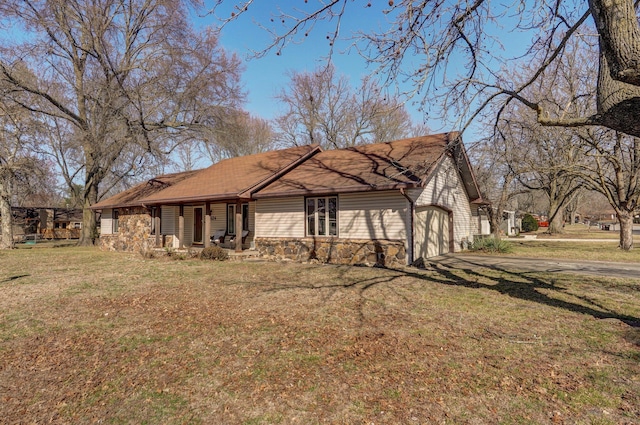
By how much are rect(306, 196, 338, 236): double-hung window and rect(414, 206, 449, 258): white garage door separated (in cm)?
299

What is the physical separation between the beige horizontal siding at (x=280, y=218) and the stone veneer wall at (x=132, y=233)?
272 inches

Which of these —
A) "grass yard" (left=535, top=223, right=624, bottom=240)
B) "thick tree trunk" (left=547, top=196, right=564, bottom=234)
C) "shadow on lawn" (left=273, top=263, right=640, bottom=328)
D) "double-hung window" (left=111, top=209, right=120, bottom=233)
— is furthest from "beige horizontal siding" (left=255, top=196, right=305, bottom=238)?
"thick tree trunk" (left=547, top=196, right=564, bottom=234)

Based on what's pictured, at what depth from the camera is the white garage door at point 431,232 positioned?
488 inches

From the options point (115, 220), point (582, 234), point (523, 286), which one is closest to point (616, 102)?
point (523, 286)

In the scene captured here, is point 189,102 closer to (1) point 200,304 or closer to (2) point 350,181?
(2) point 350,181

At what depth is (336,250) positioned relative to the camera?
41.1ft

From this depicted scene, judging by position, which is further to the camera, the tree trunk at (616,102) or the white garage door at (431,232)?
the white garage door at (431,232)

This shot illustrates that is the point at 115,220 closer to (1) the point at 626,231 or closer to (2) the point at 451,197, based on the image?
(2) the point at 451,197

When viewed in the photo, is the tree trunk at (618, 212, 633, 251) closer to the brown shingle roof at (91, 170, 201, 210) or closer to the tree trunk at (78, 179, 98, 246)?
the brown shingle roof at (91, 170, 201, 210)

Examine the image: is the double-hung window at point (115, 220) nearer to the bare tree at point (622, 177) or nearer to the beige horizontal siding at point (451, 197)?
the beige horizontal siding at point (451, 197)

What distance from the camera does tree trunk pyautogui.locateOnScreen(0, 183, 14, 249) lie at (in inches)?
779

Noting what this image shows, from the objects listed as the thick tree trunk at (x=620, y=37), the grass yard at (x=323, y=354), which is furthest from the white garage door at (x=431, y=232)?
the thick tree trunk at (x=620, y=37)

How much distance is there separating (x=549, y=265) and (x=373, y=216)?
6005mm

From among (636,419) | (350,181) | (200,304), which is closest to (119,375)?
(200,304)
